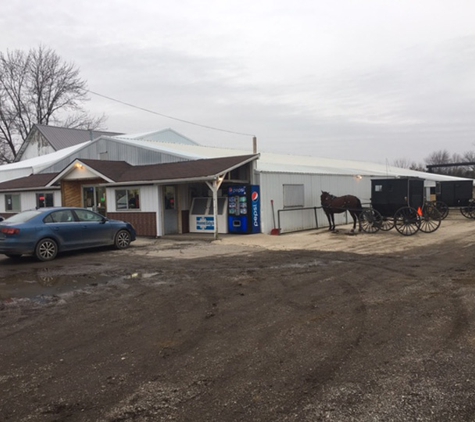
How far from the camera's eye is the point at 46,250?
1209cm

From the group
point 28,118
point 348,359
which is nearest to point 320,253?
point 348,359

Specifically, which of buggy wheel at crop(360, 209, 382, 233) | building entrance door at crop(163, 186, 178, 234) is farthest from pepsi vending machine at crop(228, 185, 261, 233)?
buggy wheel at crop(360, 209, 382, 233)

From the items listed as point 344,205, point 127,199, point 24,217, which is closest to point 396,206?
point 344,205

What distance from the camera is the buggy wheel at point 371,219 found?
1781 centimetres

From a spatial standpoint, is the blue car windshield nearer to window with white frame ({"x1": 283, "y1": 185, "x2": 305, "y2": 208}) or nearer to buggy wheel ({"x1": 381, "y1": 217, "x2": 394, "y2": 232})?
window with white frame ({"x1": 283, "y1": 185, "x2": 305, "y2": 208})

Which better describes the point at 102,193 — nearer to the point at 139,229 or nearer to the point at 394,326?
the point at 139,229

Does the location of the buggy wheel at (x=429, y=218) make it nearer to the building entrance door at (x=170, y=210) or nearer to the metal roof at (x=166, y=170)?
the metal roof at (x=166, y=170)

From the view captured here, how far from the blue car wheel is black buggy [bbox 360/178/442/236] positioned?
11.7 meters

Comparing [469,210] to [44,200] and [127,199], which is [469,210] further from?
[44,200]

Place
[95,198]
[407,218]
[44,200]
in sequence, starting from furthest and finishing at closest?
[44,200], [95,198], [407,218]

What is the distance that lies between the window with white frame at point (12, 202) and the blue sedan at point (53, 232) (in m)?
14.1

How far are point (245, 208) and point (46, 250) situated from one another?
7946 mm

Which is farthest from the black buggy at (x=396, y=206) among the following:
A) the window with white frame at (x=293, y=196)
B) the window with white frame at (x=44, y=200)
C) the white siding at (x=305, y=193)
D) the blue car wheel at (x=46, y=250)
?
the window with white frame at (x=44, y=200)

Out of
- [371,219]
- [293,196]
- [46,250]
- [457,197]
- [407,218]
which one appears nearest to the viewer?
[46,250]
